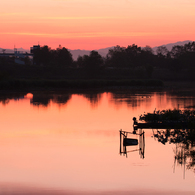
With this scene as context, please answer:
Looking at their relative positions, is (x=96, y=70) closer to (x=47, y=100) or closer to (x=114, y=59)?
(x=114, y=59)

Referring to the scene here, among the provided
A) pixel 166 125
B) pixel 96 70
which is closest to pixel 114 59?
pixel 96 70

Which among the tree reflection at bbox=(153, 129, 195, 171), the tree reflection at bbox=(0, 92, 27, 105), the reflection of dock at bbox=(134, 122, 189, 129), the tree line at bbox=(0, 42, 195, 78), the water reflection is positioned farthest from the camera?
the tree line at bbox=(0, 42, 195, 78)

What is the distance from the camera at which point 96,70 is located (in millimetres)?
139250

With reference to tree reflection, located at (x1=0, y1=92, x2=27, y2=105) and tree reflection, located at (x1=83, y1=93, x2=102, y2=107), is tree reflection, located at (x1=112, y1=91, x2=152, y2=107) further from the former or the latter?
tree reflection, located at (x1=0, y1=92, x2=27, y2=105)

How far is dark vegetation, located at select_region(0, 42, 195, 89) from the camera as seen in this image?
4218 inches

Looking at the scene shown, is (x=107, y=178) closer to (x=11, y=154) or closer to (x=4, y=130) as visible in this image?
(x=11, y=154)

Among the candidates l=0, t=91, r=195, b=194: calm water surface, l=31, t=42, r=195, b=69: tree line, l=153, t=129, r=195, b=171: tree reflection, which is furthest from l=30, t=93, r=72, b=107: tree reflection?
l=31, t=42, r=195, b=69: tree line

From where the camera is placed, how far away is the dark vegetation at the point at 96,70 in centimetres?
10712

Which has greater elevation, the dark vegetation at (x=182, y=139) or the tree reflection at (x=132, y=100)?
the tree reflection at (x=132, y=100)

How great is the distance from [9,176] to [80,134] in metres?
12.9

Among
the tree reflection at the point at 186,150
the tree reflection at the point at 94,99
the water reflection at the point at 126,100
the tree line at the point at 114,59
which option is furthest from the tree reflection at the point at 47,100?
the tree line at the point at 114,59

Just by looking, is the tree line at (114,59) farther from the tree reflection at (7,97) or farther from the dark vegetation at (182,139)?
the dark vegetation at (182,139)

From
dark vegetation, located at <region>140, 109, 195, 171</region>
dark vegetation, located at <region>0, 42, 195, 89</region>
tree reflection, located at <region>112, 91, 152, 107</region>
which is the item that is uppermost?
dark vegetation, located at <region>0, 42, 195, 89</region>

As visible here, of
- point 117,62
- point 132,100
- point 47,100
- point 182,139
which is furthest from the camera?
point 117,62
